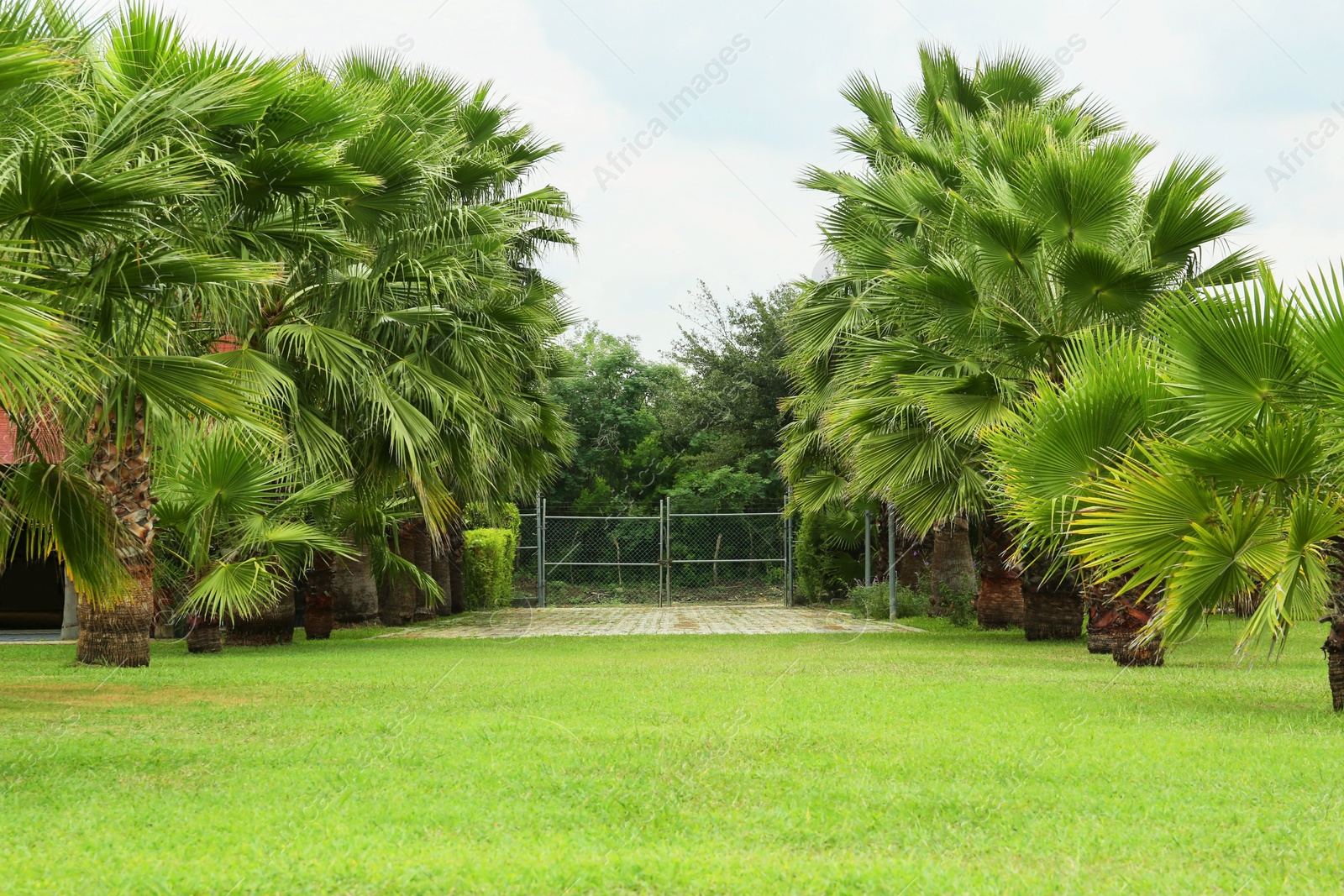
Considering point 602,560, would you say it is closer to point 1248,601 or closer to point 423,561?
point 423,561

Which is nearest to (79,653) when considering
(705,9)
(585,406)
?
(705,9)

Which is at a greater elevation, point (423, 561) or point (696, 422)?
point (696, 422)

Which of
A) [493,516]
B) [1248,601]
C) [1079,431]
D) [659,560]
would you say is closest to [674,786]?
[1079,431]

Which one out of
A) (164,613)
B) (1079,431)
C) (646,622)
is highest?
(1079,431)

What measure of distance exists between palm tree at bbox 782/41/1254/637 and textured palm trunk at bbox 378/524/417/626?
6215 mm

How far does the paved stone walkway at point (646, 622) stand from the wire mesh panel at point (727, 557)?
3.81 ft

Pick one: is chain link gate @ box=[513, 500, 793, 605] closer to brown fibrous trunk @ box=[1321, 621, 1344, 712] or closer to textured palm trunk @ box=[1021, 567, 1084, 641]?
textured palm trunk @ box=[1021, 567, 1084, 641]

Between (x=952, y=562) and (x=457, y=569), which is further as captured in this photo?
(x=457, y=569)

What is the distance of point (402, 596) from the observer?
18.5 meters

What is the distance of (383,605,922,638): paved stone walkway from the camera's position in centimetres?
1633

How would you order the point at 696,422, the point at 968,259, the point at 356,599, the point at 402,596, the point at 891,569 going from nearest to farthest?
1. the point at 968,259
2. the point at 356,599
3. the point at 891,569
4. the point at 402,596
5. the point at 696,422

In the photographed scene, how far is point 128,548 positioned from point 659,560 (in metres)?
14.5

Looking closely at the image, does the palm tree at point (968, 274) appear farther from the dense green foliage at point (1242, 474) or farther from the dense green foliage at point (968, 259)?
the dense green foliage at point (1242, 474)

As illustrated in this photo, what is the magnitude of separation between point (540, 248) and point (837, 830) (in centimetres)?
1583
